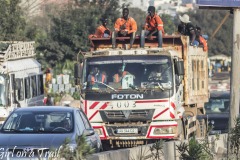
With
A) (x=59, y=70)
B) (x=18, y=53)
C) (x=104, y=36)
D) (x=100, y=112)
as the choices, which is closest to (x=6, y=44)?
(x=18, y=53)

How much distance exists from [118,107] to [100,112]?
46 centimetres

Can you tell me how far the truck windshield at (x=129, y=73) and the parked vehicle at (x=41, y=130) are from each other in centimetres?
374

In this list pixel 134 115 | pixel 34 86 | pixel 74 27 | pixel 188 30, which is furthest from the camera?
pixel 74 27

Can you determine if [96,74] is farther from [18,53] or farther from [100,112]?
[18,53]

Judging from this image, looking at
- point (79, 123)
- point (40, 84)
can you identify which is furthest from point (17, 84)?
point (79, 123)

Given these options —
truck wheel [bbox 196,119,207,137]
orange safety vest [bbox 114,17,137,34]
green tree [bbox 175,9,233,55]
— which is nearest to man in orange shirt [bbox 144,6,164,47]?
orange safety vest [bbox 114,17,137,34]

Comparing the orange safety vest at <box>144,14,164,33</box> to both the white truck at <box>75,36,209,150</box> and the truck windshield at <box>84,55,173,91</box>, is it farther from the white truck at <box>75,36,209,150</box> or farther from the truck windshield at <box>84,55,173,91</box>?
the truck windshield at <box>84,55,173,91</box>

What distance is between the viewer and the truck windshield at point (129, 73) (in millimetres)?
21938

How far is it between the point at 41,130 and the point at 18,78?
15315 mm

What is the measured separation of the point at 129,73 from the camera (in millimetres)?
21953

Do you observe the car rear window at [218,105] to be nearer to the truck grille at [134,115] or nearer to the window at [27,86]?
the window at [27,86]

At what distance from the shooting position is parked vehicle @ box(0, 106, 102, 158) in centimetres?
1559

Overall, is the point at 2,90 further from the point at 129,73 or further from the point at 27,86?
the point at 129,73

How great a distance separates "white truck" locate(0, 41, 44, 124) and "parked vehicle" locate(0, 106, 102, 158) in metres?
12.1
